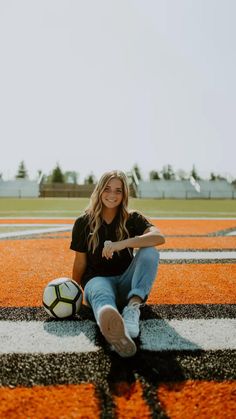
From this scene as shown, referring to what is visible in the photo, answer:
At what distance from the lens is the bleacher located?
201 ft

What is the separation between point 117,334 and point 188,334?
777 millimetres

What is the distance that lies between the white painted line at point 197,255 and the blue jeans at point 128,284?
3.29 m

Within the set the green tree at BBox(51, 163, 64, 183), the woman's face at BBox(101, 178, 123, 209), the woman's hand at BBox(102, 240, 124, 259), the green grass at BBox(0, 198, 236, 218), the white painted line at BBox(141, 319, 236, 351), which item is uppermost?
the green tree at BBox(51, 163, 64, 183)

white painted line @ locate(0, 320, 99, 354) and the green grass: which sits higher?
white painted line @ locate(0, 320, 99, 354)

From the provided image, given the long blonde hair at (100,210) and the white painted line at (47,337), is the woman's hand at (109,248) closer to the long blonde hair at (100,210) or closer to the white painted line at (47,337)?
the long blonde hair at (100,210)

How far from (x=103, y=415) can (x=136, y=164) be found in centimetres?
8417

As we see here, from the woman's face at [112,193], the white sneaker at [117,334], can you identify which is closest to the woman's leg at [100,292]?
the white sneaker at [117,334]

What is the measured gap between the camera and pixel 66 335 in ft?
11.0

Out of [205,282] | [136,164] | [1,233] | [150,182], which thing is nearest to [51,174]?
[136,164]

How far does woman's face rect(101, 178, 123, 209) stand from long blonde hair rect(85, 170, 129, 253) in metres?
0.03

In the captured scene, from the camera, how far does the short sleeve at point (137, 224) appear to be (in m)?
4.25

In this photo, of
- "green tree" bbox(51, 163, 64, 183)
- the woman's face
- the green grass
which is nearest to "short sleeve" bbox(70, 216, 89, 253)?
the woman's face

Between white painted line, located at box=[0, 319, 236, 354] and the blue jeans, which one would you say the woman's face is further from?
white painted line, located at box=[0, 319, 236, 354]

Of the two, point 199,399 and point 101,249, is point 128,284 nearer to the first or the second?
point 101,249
